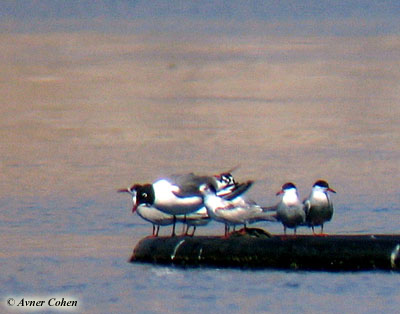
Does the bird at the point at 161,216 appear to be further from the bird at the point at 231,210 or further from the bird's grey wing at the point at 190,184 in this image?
the bird at the point at 231,210

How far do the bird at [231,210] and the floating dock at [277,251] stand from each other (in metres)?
0.13

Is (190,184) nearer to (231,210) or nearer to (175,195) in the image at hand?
(175,195)

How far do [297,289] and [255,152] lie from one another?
406 inches

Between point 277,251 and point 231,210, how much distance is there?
724 millimetres

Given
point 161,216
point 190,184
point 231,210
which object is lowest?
point 161,216

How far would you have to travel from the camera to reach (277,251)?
12.6 m

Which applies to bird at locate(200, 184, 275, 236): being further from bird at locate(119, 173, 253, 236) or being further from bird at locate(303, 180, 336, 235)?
bird at locate(303, 180, 336, 235)

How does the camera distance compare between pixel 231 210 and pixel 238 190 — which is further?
A: pixel 238 190

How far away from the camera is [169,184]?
537 inches

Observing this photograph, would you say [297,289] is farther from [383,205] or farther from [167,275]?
[383,205]

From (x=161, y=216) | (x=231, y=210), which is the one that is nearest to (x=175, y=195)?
(x=161, y=216)

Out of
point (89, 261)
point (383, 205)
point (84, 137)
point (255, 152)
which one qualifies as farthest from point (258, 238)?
point (84, 137)

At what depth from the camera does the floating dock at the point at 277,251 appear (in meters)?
12.4

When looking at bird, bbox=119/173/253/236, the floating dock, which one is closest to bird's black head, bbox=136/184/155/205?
bird, bbox=119/173/253/236
